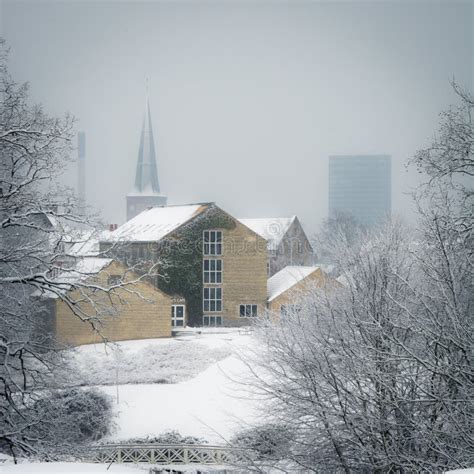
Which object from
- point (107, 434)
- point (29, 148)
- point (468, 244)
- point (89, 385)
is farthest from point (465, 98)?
point (89, 385)

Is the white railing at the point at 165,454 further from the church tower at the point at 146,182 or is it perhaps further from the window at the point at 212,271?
the church tower at the point at 146,182

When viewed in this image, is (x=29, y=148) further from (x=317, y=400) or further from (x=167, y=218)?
(x=167, y=218)

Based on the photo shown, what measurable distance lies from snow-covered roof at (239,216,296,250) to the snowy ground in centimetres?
2266

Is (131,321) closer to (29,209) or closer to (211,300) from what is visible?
(211,300)

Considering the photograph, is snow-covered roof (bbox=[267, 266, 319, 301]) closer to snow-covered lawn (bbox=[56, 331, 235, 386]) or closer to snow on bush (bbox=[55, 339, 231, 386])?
snow-covered lawn (bbox=[56, 331, 235, 386])

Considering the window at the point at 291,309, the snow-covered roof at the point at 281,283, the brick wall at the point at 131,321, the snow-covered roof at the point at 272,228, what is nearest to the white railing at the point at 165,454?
the window at the point at 291,309

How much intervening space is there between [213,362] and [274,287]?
15.4m

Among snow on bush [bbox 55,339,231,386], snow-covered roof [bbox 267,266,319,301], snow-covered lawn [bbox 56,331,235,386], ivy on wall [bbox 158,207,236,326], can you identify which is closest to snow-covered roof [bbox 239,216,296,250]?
snow-covered roof [bbox 267,266,319,301]

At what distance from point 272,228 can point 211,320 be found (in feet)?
64.2

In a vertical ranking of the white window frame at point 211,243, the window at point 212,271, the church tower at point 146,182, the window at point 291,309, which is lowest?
the window at point 212,271

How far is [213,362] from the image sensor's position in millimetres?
38156

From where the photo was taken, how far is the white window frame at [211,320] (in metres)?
51.5

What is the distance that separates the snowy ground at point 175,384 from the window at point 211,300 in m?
6.87

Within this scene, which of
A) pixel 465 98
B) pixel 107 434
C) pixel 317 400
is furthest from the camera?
pixel 107 434
